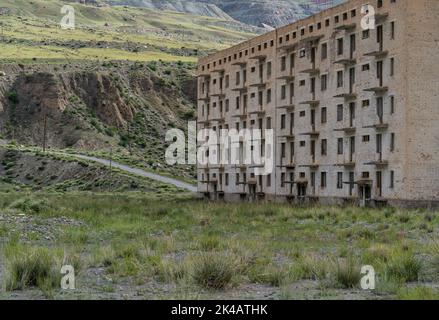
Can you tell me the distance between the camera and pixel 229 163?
234 feet

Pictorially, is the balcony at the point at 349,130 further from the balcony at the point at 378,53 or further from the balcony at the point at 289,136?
the balcony at the point at 289,136

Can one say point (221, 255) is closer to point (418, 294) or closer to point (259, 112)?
point (418, 294)

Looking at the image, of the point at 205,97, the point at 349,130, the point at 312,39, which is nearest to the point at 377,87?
the point at 349,130

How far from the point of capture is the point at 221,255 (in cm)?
1728

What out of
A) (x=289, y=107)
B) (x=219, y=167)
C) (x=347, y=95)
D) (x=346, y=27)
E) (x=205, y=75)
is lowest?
(x=219, y=167)

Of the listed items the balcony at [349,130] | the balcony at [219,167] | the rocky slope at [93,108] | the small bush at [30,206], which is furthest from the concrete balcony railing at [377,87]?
the rocky slope at [93,108]

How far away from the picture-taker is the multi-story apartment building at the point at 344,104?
4681cm

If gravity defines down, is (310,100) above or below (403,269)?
above

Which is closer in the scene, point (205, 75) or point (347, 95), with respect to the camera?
point (347, 95)

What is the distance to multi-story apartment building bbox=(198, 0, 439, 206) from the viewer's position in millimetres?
46812

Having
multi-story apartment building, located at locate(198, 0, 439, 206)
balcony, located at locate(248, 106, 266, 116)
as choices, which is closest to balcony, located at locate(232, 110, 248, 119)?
multi-story apartment building, located at locate(198, 0, 439, 206)

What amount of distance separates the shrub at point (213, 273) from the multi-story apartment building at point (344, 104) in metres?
32.0

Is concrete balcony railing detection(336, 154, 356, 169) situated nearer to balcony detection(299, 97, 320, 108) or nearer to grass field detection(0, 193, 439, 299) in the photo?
balcony detection(299, 97, 320, 108)

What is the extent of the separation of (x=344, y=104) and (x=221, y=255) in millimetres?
37416
